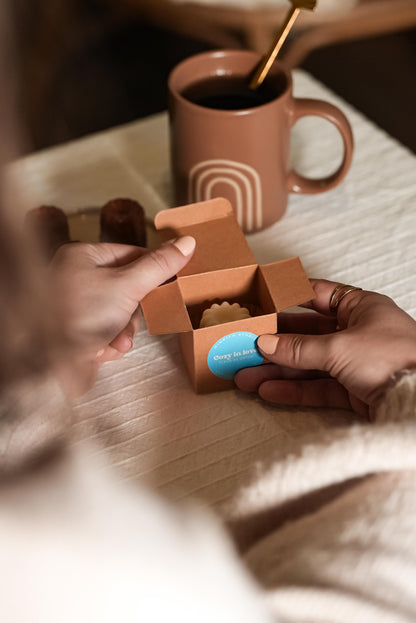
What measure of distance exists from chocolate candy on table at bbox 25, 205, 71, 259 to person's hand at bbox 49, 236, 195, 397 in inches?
2.6

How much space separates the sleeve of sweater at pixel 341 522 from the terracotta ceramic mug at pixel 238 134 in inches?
10.7

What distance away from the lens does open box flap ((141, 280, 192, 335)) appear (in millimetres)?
489

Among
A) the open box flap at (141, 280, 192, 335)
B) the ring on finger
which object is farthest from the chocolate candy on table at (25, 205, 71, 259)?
the ring on finger

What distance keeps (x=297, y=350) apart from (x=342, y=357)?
0.11 ft

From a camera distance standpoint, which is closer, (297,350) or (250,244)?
(297,350)

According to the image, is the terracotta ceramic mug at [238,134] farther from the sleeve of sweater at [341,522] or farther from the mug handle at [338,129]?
the sleeve of sweater at [341,522]

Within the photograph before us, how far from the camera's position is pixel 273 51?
25.2 inches

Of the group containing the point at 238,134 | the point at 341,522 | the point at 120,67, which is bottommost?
the point at 120,67

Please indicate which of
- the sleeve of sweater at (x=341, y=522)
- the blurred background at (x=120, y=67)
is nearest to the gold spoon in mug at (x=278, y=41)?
the sleeve of sweater at (x=341, y=522)

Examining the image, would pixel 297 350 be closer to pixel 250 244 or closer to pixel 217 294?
pixel 217 294

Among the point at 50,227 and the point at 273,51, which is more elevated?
the point at 273,51

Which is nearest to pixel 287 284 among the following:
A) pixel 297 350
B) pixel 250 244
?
pixel 297 350

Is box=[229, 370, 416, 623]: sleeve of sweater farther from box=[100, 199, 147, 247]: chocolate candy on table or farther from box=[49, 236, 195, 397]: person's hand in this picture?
box=[100, 199, 147, 247]: chocolate candy on table

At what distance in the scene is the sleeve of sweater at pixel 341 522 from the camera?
0.36m
